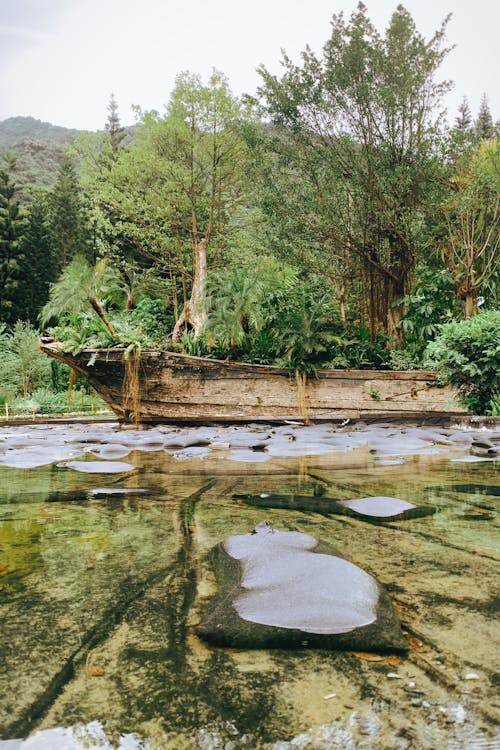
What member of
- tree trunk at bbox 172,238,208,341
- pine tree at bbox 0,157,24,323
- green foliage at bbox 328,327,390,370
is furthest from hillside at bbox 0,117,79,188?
green foliage at bbox 328,327,390,370

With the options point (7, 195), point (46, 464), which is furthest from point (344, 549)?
point (7, 195)

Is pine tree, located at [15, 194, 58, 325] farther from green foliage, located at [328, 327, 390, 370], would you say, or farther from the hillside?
green foliage, located at [328, 327, 390, 370]

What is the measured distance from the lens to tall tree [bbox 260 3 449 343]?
11070 millimetres

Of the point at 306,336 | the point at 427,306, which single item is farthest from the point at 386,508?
the point at 427,306

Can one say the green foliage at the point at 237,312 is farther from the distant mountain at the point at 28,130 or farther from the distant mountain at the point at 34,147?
the distant mountain at the point at 28,130

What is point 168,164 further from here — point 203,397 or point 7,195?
point 7,195

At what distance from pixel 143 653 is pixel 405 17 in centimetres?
1453

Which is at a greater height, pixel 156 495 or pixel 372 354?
pixel 372 354

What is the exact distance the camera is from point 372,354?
407 inches

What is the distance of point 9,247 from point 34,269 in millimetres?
2036

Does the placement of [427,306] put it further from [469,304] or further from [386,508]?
[386,508]

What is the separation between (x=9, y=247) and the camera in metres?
30.6

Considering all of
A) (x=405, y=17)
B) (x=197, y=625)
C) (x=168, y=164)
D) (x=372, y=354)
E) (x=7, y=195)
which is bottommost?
(x=197, y=625)

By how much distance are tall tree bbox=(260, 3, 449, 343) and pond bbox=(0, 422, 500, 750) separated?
30.2 ft
